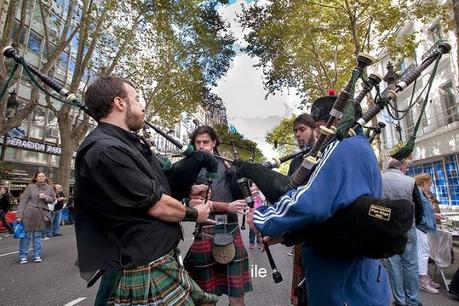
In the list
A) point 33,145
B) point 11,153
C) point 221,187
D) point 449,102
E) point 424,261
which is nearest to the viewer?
point 221,187

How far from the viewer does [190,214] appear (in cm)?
213

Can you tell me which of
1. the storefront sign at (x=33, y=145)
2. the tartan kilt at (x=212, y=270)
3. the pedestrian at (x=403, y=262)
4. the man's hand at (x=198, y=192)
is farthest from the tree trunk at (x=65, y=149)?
the man's hand at (x=198, y=192)

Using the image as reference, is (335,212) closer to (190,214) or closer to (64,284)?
(190,214)

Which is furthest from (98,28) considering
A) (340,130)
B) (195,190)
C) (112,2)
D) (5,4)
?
(340,130)

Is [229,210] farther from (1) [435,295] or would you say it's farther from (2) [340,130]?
(1) [435,295]

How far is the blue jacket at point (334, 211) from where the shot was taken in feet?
5.08

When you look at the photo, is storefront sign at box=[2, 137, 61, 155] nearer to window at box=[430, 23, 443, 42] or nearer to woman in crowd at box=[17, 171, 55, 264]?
woman in crowd at box=[17, 171, 55, 264]

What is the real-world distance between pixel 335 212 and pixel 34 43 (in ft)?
84.9

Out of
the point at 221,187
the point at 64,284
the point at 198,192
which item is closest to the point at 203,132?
the point at 221,187

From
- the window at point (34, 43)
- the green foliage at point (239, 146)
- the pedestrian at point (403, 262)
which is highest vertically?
the window at point (34, 43)

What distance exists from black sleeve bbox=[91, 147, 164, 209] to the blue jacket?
0.63 metres

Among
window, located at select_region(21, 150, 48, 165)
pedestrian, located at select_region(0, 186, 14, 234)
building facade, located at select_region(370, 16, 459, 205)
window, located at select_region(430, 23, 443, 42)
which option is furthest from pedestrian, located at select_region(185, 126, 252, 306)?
window, located at select_region(21, 150, 48, 165)

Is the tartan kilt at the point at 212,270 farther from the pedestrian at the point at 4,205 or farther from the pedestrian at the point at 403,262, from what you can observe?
the pedestrian at the point at 4,205

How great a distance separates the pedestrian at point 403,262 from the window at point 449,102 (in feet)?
45.7
